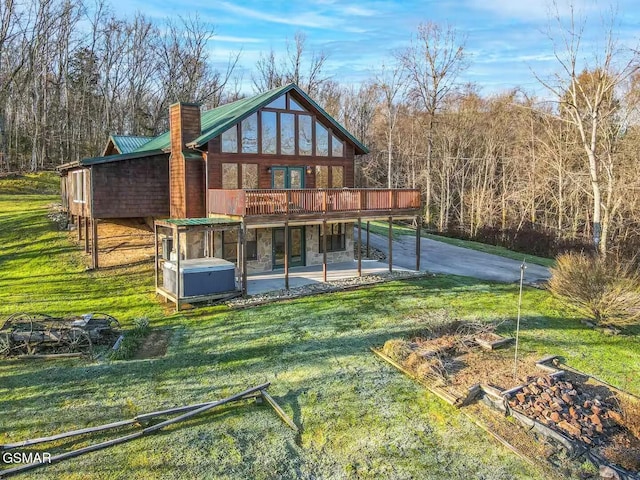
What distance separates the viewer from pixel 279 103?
1697 cm

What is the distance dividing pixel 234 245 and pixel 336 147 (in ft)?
19.5

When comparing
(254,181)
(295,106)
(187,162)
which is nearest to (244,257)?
(254,181)

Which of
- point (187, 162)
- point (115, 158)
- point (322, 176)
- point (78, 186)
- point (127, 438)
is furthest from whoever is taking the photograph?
point (78, 186)

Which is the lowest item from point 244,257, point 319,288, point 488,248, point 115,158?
point 319,288

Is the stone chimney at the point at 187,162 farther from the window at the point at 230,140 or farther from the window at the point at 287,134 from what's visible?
the window at the point at 287,134

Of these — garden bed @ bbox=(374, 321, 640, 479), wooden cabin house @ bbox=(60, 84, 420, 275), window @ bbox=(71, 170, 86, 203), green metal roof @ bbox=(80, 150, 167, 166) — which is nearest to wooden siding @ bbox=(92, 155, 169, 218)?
wooden cabin house @ bbox=(60, 84, 420, 275)

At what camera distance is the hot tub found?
12.6m

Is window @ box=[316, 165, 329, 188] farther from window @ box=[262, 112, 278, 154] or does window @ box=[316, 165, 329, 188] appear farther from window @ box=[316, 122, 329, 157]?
window @ box=[262, 112, 278, 154]

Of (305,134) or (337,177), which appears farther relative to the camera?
(337,177)

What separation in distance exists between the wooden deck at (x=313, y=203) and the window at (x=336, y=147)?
3112mm

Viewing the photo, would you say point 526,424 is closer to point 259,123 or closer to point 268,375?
point 268,375

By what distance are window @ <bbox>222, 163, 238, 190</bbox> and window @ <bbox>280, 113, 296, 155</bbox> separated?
202 cm

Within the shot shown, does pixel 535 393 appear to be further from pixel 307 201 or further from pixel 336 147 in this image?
pixel 336 147

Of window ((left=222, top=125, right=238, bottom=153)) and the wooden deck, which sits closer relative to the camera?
the wooden deck
